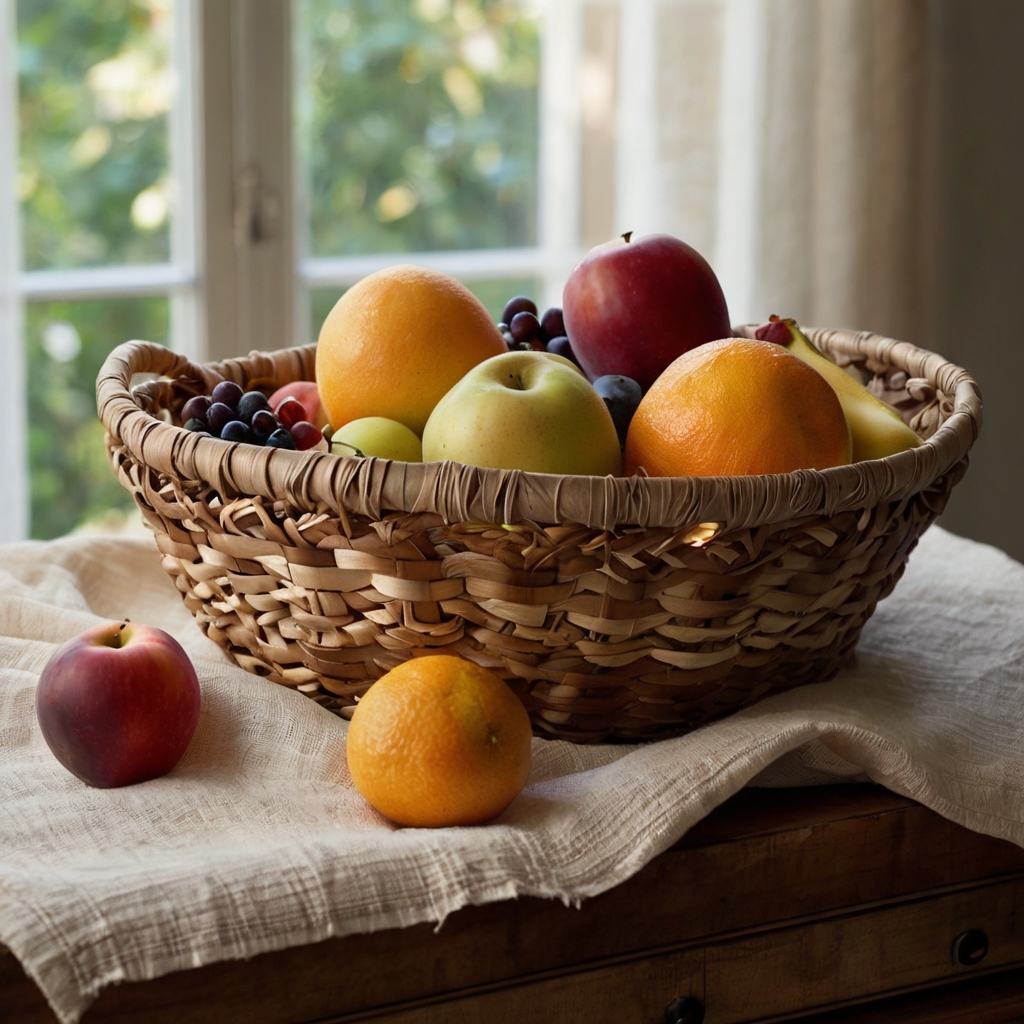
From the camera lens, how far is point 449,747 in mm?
545

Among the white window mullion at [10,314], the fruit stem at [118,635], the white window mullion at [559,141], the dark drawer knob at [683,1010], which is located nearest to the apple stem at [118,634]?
the fruit stem at [118,635]

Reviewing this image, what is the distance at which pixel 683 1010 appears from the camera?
602 mm

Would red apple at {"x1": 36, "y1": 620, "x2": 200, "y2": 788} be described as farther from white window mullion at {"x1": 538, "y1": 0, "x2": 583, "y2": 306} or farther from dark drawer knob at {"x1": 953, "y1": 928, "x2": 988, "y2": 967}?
white window mullion at {"x1": 538, "y1": 0, "x2": 583, "y2": 306}

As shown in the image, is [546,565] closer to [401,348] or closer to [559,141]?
[401,348]

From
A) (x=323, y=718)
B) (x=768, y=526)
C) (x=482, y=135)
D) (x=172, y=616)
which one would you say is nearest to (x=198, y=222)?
(x=482, y=135)

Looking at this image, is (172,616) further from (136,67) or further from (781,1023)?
(136,67)

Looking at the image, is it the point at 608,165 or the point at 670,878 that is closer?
the point at 670,878

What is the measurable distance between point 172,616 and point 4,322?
0.80m

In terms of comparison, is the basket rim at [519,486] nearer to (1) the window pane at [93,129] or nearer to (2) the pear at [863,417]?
(2) the pear at [863,417]

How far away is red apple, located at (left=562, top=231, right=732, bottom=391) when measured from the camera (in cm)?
76

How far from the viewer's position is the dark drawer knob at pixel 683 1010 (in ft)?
1.96

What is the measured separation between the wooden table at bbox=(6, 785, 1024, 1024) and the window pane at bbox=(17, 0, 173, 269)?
1296 millimetres

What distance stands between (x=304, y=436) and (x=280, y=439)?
0.04 meters

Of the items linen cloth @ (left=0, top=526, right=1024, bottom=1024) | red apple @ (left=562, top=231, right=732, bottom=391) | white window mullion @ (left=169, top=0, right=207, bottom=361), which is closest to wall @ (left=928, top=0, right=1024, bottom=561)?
white window mullion @ (left=169, top=0, right=207, bottom=361)
